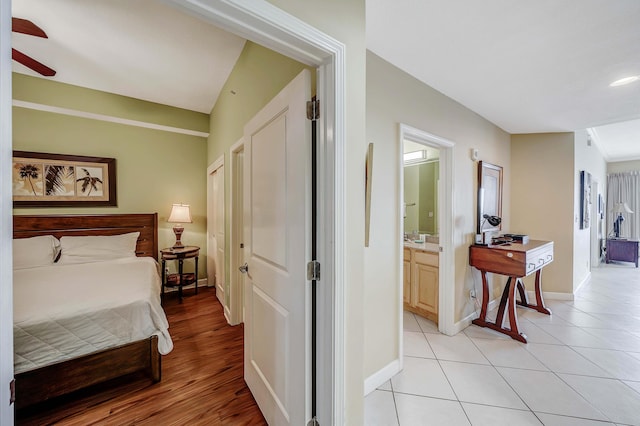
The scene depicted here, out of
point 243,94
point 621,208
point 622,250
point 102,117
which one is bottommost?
point 622,250

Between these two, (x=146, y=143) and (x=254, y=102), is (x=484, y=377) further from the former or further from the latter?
(x=146, y=143)

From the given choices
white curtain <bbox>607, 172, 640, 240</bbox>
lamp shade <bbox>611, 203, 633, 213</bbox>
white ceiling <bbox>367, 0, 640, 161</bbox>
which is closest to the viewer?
white ceiling <bbox>367, 0, 640, 161</bbox>

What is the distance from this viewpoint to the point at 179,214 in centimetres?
358

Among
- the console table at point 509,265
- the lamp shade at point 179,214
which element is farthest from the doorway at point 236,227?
the console table at point 509,265

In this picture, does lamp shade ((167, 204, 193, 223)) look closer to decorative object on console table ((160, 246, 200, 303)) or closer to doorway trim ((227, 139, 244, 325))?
decorative object on console table ((160, 246, 200, 303))

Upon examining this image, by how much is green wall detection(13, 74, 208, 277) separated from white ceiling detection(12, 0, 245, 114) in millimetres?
199

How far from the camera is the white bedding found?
1.54 meters

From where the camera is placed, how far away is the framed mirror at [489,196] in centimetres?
291

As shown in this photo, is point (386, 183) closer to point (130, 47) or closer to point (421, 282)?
point (421, 282)

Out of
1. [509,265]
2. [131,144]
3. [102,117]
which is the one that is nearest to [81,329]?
[131,144]

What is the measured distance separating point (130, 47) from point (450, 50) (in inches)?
113

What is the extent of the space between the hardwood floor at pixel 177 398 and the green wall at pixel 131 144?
2116 mm

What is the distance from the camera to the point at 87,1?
1.84 m

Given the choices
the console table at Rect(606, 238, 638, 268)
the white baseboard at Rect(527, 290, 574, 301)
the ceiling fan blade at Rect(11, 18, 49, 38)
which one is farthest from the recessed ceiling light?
the console table at Rect(606, 238, 638, 268)
